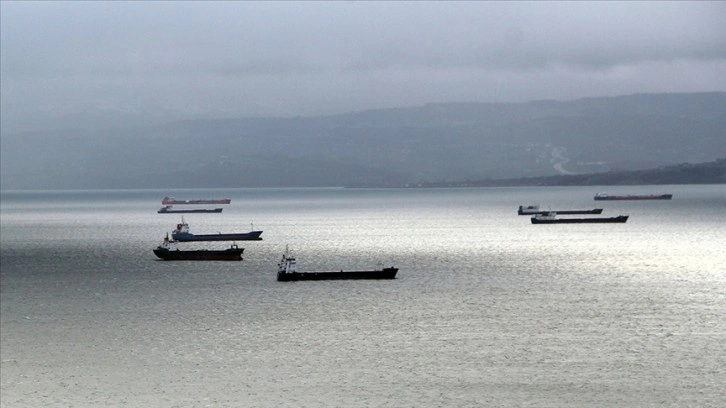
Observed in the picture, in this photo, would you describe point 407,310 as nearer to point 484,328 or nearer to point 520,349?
point 484,328

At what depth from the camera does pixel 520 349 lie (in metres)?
55.5

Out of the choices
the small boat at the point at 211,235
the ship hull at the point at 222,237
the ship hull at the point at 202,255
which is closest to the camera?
the ship hull at the point at 202,255

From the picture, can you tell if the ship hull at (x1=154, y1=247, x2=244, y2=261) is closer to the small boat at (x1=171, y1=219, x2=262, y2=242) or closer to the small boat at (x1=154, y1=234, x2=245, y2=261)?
the small boat at (x1=154, y1=234, x2=245, y2=261)

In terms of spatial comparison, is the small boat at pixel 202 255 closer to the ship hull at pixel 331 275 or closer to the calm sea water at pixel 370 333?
the calm sea water at pixel 370 333

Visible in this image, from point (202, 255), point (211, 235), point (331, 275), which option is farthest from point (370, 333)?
point (211, 235)

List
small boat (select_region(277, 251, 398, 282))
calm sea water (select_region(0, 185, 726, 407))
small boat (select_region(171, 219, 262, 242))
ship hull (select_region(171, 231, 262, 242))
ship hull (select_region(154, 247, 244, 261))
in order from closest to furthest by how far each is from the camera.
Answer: calm sea water (select_region(0, 185, 726, 407)), small boat (select_region(277, 251, 398, 282)), ship hull (select_region(154, 247, 244, 261)), small boat (select_region(171, 219, 262, 242)), ship hull (select_region(171, 231, 262, 242))

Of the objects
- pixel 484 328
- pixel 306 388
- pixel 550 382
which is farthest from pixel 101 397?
pixel 484 328

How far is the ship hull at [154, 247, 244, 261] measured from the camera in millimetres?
118750

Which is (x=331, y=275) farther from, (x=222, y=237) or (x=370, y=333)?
(x=222, y=237)

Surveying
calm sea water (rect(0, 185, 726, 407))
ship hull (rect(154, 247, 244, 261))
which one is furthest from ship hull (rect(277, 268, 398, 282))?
ship hull (rect(154, 247, 244, 261))

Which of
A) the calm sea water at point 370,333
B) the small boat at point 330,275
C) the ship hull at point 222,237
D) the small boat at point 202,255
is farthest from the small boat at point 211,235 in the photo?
the small boat at point 330,275

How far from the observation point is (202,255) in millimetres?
A: 120438

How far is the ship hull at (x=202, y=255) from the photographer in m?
119

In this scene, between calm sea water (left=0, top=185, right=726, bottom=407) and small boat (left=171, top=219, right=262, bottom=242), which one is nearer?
calm sea water (left=0, top=185, right=726, bottom=407)
